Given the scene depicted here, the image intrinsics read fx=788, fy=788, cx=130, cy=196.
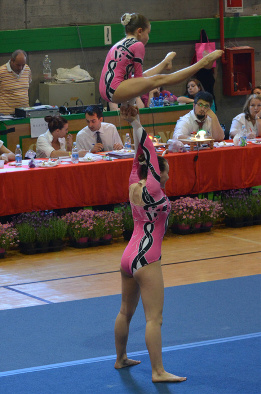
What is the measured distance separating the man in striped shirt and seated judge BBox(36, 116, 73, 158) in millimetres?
2277

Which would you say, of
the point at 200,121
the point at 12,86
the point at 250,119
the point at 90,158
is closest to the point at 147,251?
the point at 90,158

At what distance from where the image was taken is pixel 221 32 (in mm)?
14211

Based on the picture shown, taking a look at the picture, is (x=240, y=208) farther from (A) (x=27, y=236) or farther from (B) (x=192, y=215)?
(A) (x=27, y=236)

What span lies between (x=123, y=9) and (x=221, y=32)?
6.17ft

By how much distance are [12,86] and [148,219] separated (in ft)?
24.0

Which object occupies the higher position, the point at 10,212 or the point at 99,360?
the point at 10,212

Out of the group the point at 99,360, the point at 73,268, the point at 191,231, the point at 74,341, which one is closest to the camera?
the point at 99,360

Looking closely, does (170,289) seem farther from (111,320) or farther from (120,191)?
(120,191)

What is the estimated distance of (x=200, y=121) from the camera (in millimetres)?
9867

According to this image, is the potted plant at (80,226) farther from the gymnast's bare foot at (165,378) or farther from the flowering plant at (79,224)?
the gymnast's bare foot at (165,378)

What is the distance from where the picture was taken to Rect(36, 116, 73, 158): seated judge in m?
9.32

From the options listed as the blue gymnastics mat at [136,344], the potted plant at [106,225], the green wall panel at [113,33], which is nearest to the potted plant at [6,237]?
the potted plant at [106,225]

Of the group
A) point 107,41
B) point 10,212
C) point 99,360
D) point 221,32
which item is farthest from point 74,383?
point 221,32

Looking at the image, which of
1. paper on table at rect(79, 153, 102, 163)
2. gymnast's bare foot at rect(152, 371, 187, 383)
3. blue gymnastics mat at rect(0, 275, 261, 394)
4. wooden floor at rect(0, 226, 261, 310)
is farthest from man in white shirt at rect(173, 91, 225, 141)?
gymnast's bare foot at rect(152, 371, 187, 383)
